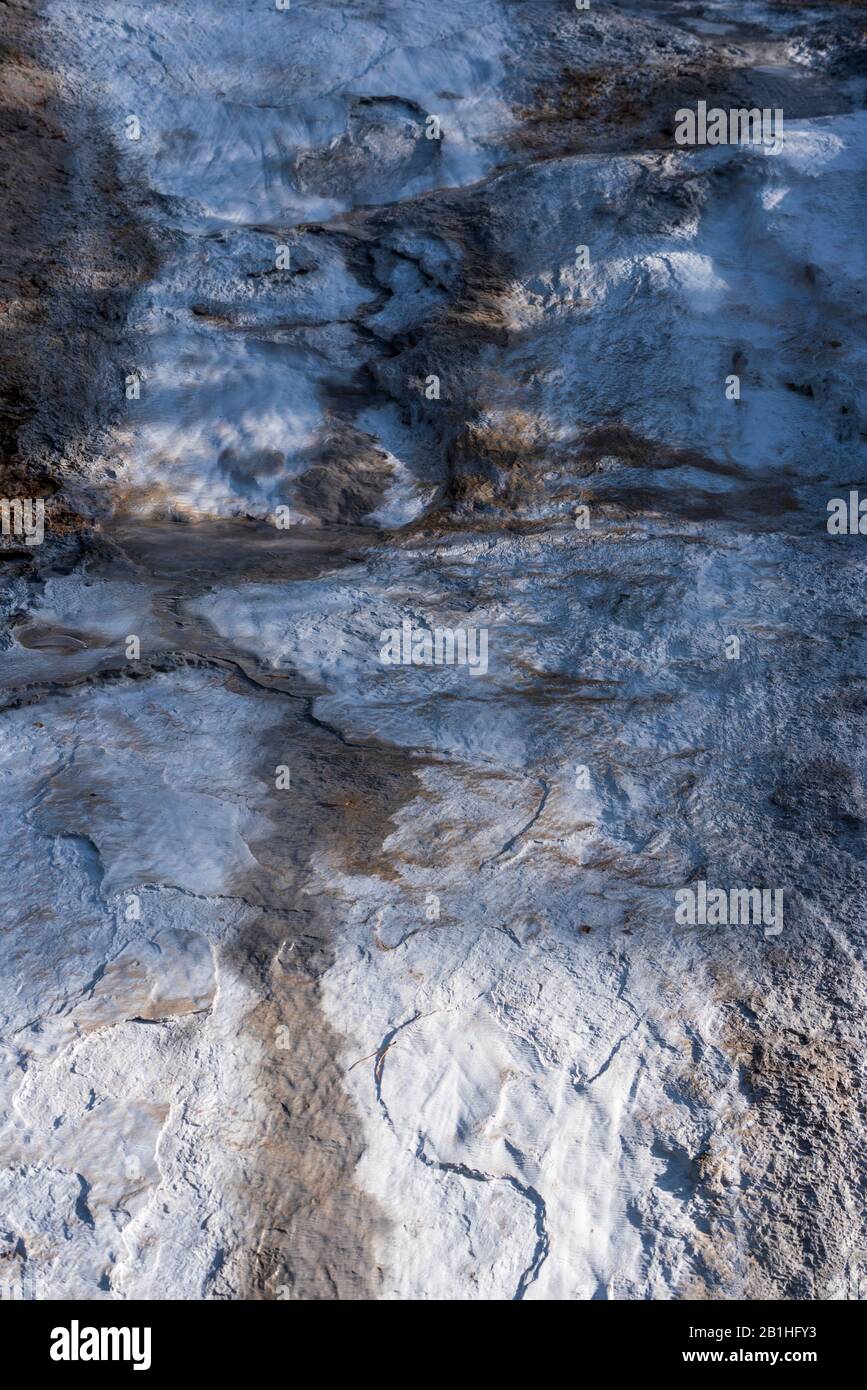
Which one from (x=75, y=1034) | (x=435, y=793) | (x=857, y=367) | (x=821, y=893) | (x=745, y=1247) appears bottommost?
(x=745, y=1247)

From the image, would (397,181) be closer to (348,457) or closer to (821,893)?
(348,457)

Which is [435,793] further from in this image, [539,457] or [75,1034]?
[539,457]

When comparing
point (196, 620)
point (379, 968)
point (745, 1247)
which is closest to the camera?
point (745, 1247)

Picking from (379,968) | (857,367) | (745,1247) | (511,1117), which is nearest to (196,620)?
(379,968)

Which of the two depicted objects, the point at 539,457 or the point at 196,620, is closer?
the point at 196,620

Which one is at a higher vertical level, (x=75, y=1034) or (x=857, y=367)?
(x=857, y=367)

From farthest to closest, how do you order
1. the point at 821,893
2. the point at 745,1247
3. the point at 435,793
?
the point at 435,793, the point at 821,893, the point at 745,1247
